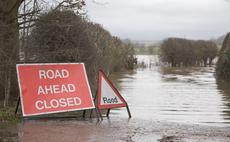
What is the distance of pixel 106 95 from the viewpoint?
814cm

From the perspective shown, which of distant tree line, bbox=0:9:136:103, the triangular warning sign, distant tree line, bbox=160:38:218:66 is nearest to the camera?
the triangular warning sign

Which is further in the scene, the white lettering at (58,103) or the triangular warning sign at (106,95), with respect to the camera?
the triangular warning sign at (106,95)

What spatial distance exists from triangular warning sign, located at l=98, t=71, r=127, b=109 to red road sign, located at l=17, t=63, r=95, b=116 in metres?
0.37

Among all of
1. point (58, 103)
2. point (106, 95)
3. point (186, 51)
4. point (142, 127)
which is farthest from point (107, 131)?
point (186, 51)

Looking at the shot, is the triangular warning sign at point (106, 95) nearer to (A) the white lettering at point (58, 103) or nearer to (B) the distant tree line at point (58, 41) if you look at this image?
(A) the white lettering at point (58, 103)

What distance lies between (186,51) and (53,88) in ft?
96.6

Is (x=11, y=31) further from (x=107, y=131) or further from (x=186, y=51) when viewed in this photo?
(x=186, y=51)

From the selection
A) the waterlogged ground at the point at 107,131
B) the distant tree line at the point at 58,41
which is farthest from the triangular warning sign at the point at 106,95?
the distant tree line at the point at 58,41

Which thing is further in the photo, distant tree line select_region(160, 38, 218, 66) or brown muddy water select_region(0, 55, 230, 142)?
distant tree line select_region(160, 38, 218, 66)

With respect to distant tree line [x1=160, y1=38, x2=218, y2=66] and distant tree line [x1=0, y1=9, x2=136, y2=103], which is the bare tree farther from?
distant tree line [x1=160, y1=38, x2=218, y2=66]

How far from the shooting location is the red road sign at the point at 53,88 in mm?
7152

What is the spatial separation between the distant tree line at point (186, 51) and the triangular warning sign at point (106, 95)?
2677 centimetres

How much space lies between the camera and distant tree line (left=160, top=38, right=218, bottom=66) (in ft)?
113

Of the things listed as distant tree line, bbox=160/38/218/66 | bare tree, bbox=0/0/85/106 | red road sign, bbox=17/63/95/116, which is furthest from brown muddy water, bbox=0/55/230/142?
distant tree line, bbox=160/38/218/66
